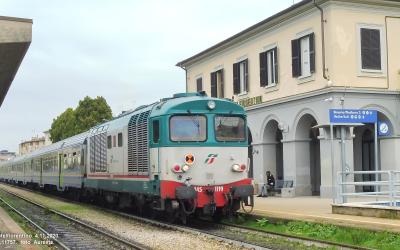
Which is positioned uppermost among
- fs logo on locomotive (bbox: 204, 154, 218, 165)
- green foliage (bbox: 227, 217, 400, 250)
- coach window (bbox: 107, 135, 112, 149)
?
coach window (bbox: 107, 135, 112, 149)

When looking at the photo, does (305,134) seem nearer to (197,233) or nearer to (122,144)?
(122,144)

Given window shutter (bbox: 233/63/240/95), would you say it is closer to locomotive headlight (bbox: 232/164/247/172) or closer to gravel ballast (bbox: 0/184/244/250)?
gravel ballast (bbox: 0/184/244/250)

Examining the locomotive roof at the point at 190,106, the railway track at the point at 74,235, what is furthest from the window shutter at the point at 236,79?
the locomotive roof at the point at 190,106

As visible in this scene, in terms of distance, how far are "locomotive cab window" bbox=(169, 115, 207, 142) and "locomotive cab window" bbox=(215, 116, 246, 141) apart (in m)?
0.40

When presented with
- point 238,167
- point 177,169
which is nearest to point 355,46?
point 238,167

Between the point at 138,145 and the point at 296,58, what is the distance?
1140 cm

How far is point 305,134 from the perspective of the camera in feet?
86.0

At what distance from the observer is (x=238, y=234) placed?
45.6ft

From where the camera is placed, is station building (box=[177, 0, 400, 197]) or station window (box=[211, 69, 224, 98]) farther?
station window (box=[211, 69, 224, 98])

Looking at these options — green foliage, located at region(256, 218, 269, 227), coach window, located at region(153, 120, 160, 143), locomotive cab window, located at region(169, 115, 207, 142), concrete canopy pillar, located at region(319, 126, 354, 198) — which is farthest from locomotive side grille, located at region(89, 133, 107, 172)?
concrete canopy pillar, located at region(319, 126, 354, 198)

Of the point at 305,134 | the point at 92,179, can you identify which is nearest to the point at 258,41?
the point at 305,134

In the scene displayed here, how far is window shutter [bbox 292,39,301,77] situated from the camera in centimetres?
2542

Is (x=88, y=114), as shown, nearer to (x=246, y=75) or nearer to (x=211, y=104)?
(x=246, y=75)

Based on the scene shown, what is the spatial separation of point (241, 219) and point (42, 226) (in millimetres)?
5772
